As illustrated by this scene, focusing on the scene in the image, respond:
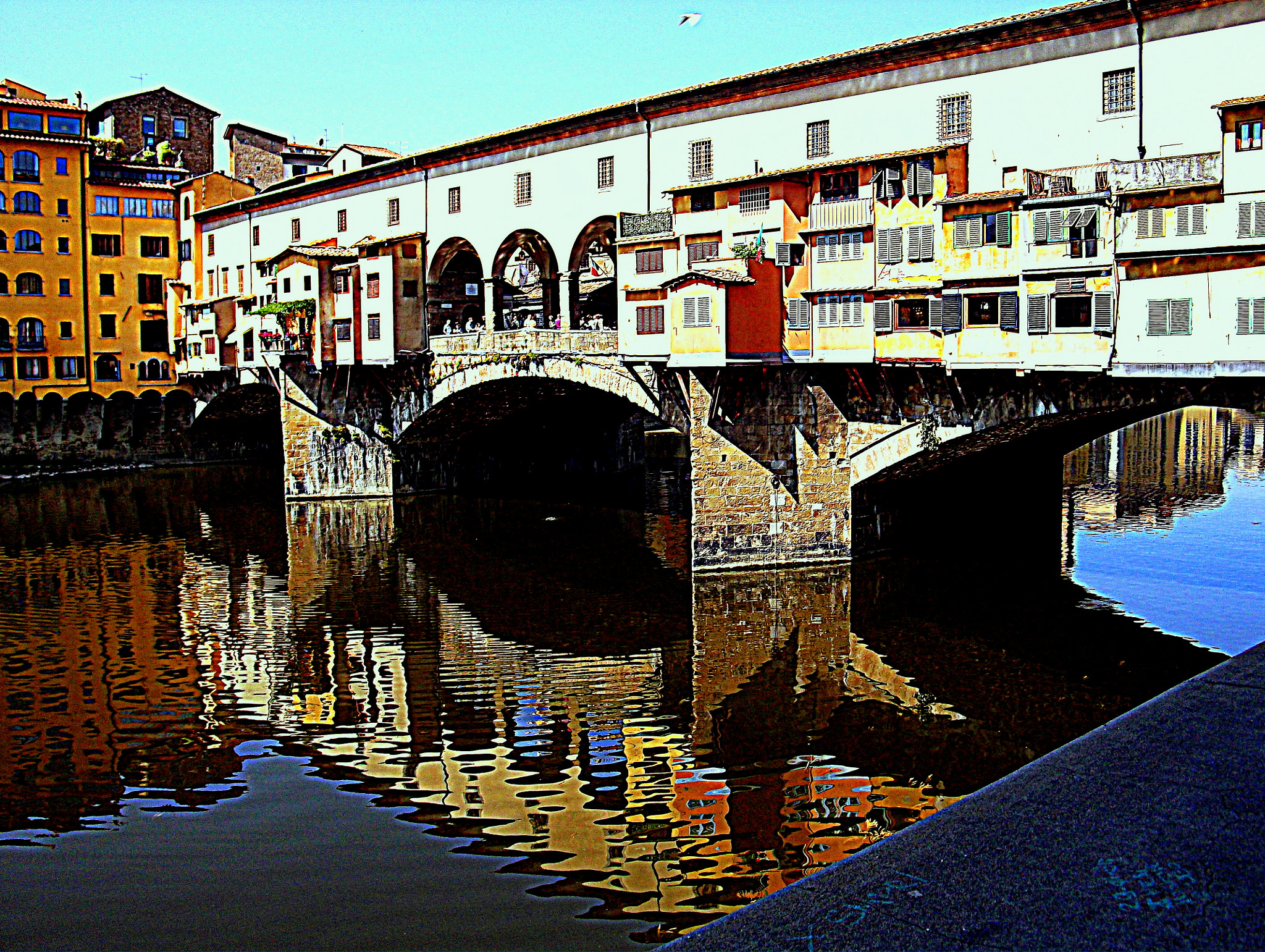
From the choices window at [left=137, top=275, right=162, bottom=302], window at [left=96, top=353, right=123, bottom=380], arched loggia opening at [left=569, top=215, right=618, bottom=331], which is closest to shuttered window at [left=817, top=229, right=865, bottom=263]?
arched loggia opening at [left=569, top=215, right=618, bottom=331]

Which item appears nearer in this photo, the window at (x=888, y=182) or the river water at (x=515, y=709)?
the river water at (x=515, y=709)

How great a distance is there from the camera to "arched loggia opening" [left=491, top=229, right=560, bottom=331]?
1503 inches

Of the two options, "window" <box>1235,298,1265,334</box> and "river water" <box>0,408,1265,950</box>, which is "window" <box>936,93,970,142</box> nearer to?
"window" <box>1235,298,1265,334</box>

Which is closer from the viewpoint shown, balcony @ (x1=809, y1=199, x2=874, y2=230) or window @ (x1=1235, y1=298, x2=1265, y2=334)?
window @ (x1=1235, y1=298, x2=1265, y2=334)

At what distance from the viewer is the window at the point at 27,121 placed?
5347 centimetres

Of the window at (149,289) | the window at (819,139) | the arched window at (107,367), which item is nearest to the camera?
the window at (819,139)

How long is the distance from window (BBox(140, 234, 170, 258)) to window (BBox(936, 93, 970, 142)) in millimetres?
44142

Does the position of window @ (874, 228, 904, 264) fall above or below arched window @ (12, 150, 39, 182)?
below

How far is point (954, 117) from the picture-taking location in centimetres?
2592

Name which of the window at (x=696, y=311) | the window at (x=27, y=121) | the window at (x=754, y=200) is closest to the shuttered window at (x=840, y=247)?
the window at (x=754, y=200)

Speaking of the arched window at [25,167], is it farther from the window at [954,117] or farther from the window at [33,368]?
the window at [954,117]

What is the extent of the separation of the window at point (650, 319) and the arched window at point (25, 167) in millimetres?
37838

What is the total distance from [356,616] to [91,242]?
3791cm

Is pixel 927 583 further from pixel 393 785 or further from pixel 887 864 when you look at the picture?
pixel 887 864
